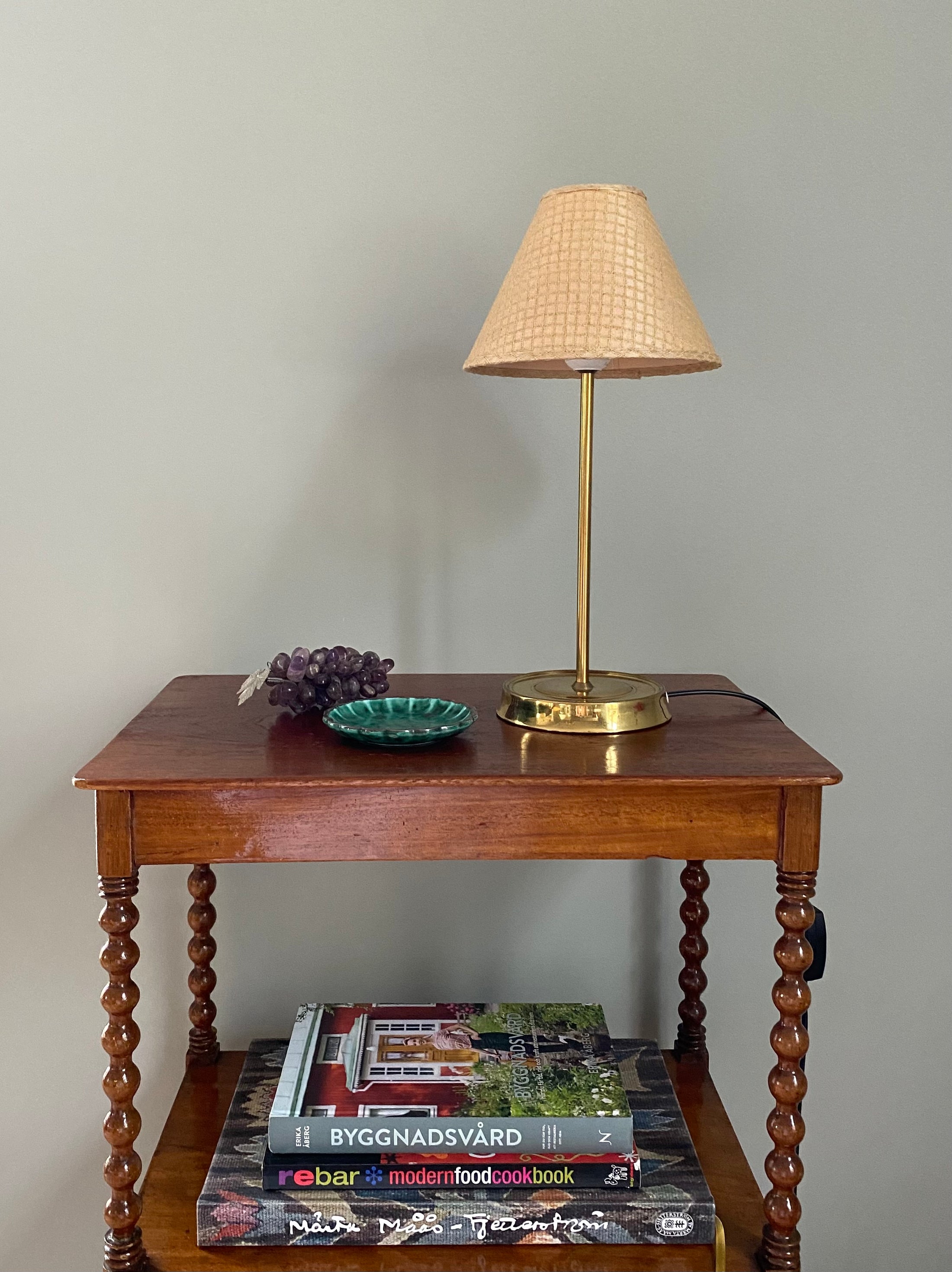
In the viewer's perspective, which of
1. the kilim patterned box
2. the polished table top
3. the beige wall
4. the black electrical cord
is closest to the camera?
the polished table top

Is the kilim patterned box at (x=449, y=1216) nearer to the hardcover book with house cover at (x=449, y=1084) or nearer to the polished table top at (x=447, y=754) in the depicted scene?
the hardcover book with house cover at (x=449, y=1084)

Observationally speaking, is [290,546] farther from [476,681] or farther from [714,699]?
[714,699]

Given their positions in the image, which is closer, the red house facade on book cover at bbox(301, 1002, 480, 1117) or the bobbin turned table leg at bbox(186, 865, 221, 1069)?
the red house facade on book cover at bbox(301, 1002, 480, 1117)

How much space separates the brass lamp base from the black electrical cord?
0.07m

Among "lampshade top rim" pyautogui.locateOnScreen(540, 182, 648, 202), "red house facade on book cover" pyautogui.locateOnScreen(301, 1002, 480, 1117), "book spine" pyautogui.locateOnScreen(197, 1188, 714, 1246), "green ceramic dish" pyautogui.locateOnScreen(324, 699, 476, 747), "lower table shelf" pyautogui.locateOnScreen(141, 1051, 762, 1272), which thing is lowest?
"lower table shelf" pyautogui.locateOnScreen(141, 1051, 762, 1272)

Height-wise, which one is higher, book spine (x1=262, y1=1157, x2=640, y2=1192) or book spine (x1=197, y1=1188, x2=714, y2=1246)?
book spine (x1=262, y1=1157, x2=640, y2=1192)

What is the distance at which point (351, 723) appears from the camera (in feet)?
3.49

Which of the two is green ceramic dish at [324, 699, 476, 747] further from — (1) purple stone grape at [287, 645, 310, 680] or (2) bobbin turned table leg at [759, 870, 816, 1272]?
(2) bobbin turned table leg at [759, 870, 816, 1272]

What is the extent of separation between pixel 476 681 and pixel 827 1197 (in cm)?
83

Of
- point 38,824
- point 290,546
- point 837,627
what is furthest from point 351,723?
point 837,627

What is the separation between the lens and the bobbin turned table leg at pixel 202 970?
1314 mm

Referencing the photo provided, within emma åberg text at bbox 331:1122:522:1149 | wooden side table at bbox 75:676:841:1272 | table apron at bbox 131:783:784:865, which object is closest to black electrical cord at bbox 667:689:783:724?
wooden side table at bbox 75:676:841:1272

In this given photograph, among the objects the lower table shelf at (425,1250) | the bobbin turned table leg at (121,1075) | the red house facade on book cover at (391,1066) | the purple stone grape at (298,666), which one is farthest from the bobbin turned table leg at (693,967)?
the bobbin turned table leg at (121,1075)

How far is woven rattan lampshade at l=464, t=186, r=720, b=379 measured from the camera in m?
0.96
